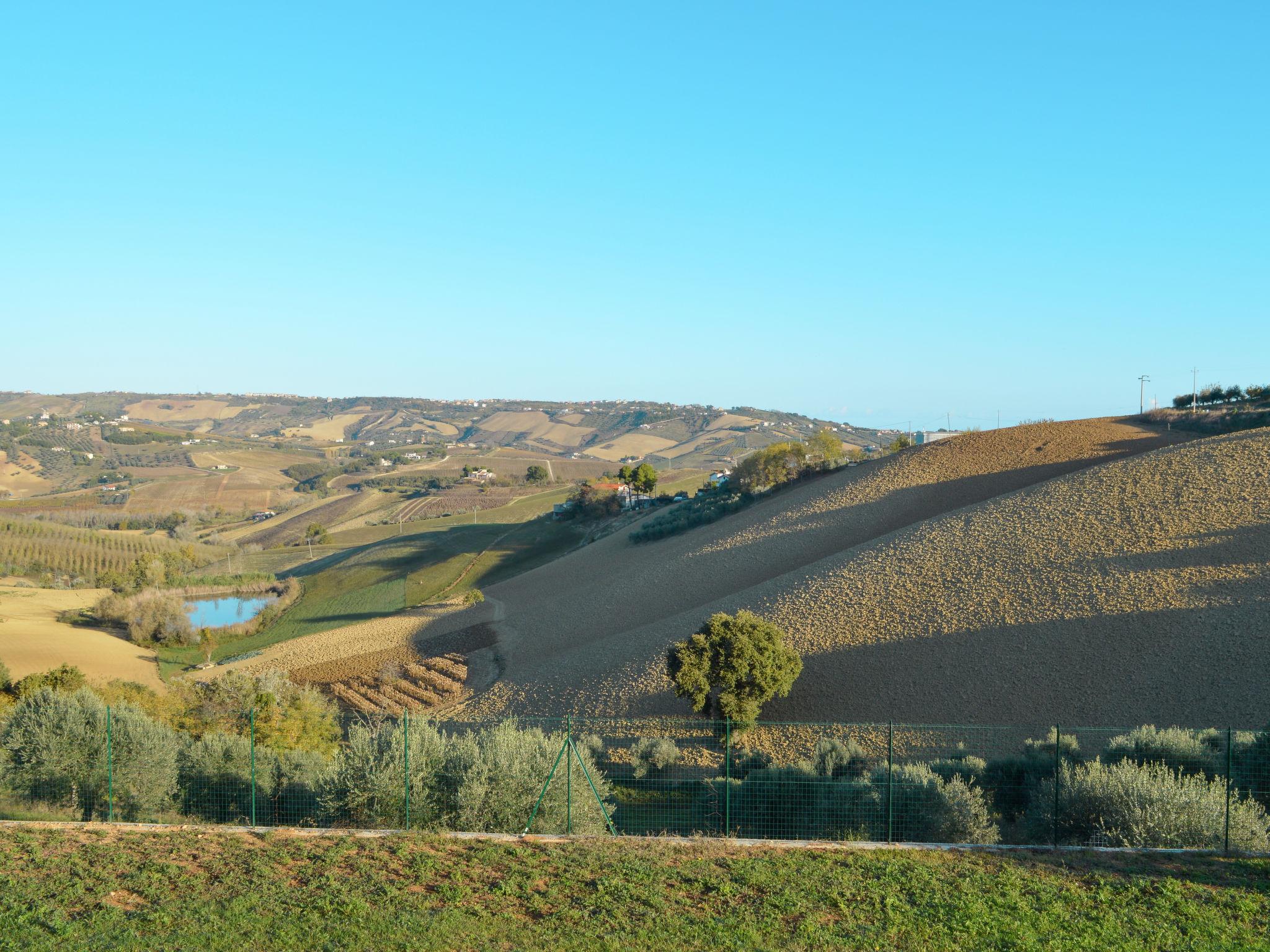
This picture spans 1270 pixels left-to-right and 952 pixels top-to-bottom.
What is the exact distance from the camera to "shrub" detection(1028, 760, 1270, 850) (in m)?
12.9

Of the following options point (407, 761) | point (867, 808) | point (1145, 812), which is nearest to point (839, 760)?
point (867, 808)

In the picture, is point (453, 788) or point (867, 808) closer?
point (453, 788)

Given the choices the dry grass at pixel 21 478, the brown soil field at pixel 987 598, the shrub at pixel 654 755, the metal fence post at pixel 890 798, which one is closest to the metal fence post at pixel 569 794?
the metal fence post at pixel 890 798

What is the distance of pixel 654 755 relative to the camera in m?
22.4

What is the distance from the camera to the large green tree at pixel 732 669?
84.1 feet

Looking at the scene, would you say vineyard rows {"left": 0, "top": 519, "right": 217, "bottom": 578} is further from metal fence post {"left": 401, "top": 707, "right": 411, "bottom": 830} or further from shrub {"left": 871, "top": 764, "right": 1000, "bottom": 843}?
shrub {"left": 871, "top": 764, "right": 1000, "bottom": 843}

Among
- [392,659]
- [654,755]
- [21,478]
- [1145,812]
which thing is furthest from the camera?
[21,478]

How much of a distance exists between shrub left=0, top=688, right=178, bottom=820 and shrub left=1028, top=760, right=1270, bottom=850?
552 inches

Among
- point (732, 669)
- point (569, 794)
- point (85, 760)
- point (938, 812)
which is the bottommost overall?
point (732, 669)

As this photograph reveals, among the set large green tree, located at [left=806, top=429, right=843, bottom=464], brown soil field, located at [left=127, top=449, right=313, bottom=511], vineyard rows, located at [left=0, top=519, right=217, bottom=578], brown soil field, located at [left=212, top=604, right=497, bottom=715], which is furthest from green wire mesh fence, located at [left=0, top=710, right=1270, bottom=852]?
brown soil field, located at [left=127, top=449, right=313, bottom=511]

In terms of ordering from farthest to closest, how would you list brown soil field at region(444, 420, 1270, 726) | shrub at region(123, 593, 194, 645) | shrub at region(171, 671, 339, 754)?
shrub at region(123, 593, 194, 645) → brown soil field at region(444, 420, 1270, 726) → shrub at region(171, 671, 339, 754)

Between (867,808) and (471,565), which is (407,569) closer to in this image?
(471,565)

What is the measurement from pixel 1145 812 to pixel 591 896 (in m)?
8.08

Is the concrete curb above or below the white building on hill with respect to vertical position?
below
